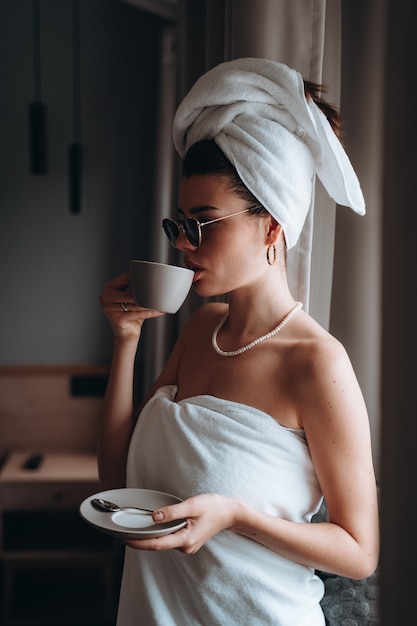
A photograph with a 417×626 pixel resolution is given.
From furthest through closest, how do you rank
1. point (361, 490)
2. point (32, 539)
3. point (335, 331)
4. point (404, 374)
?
point (32, 539) < point (335, 331) < point (361, 490) < point (404, 374)

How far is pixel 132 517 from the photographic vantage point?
923mm

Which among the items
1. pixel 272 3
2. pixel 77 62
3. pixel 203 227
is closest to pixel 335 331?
pixel 203 227

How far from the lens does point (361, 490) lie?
922 mm

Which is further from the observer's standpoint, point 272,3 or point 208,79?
point 272,3

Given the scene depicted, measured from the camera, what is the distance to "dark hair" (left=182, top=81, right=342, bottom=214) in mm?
1046

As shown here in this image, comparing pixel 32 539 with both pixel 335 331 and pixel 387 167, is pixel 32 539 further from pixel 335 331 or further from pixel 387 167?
pixel 387 167

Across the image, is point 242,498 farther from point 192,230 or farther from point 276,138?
point 276,138

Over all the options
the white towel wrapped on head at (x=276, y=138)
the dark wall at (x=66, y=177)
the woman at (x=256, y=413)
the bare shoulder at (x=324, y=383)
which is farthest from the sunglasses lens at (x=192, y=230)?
the dark wall at (x=66, y=177)

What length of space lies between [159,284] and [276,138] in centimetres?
31

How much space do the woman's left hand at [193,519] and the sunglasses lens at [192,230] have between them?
16.3 inches

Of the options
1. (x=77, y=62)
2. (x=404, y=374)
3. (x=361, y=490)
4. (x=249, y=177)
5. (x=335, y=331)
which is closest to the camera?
(x=404, y=374)

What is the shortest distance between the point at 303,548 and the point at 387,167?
0.61 m

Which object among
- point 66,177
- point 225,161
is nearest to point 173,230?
point 225,161

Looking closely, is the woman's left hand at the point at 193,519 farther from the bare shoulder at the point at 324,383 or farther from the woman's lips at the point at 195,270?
the woman's lips at the point at 195,270
